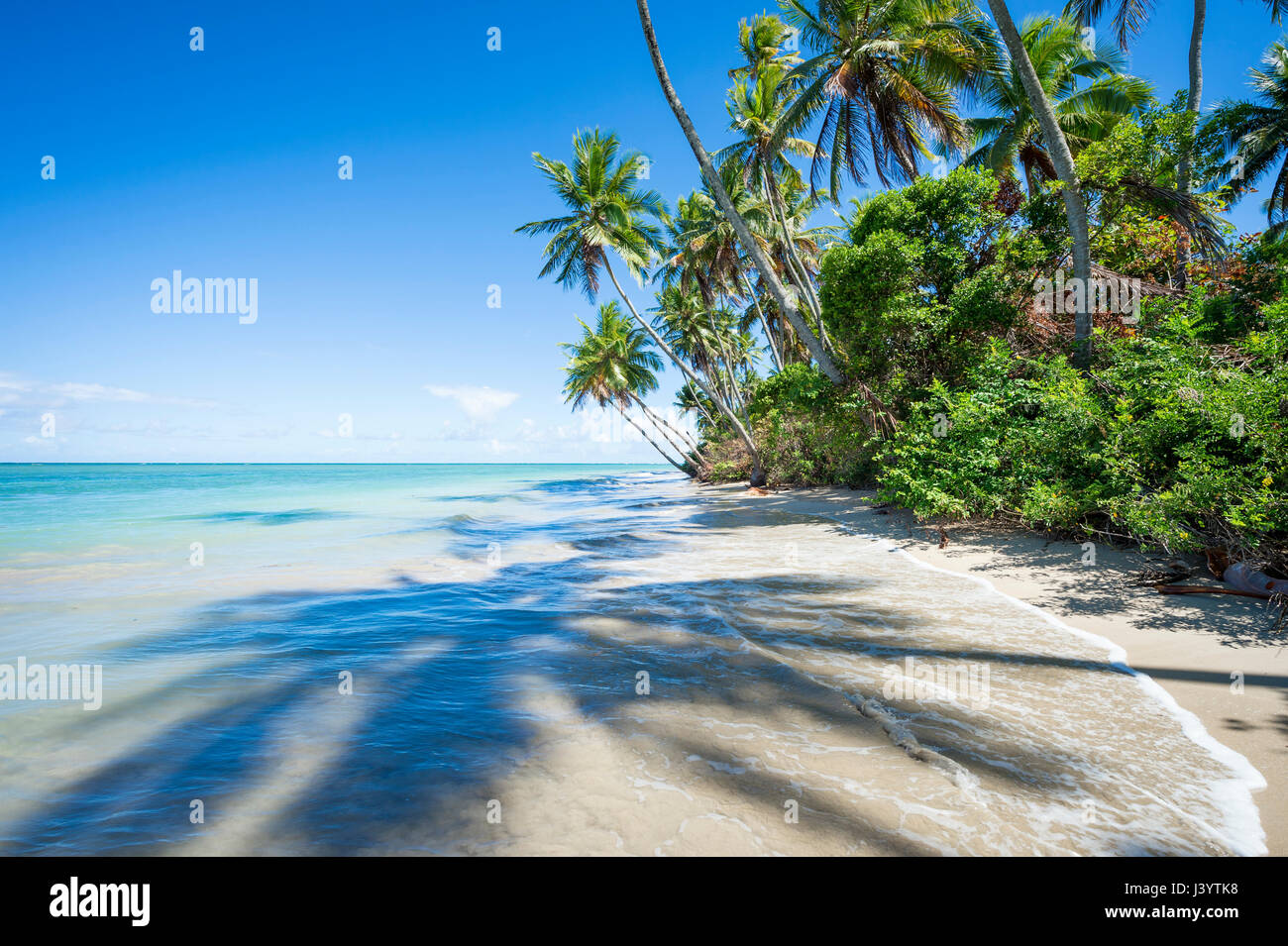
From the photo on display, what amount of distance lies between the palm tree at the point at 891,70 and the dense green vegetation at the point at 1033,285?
0.19ft

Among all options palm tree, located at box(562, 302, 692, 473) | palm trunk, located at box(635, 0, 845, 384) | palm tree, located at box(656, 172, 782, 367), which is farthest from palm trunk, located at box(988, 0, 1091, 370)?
Answer: palm tree, located at box(562, 302, 692, 473)

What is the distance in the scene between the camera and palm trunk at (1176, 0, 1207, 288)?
10.4 meters

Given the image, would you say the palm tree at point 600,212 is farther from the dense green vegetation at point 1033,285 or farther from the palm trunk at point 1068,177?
the palm trunk at point 1068,177

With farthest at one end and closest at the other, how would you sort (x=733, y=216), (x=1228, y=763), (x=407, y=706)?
(x=733, y=216) < (x=407, y=706) < (x=1228, y=763)

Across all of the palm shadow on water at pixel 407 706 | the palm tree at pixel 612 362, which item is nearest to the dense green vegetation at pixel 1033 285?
the palm shadow on water at pixel 407 706

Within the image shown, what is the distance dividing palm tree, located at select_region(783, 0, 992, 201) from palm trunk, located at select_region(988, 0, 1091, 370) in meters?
2.51

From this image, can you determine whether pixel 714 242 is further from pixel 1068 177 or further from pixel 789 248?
pixel 1068 177

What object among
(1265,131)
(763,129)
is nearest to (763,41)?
(763,129)

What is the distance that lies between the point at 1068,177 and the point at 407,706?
492 inches

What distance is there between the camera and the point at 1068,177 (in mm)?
9273

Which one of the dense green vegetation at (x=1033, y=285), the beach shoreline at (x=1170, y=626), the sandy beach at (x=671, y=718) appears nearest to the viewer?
the sandy beach at (x=671, y=718)

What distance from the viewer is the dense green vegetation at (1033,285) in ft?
18.8
